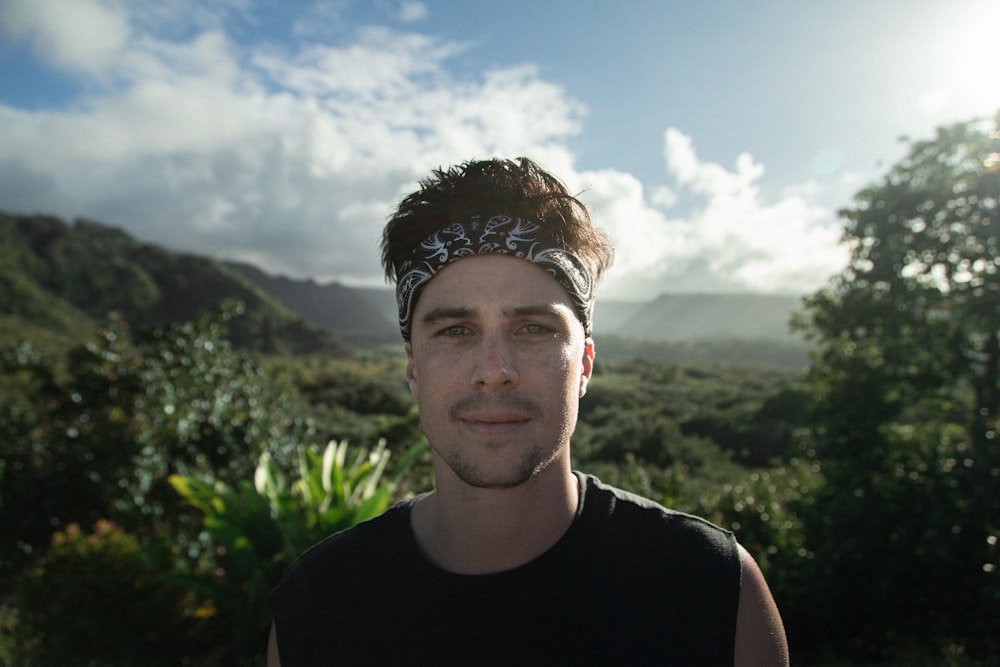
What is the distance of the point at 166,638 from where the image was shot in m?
4.17

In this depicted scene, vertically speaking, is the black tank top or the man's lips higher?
the man's lips

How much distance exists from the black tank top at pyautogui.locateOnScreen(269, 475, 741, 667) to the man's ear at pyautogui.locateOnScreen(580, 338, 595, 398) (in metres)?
0.37

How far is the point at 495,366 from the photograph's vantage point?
1.49 metres

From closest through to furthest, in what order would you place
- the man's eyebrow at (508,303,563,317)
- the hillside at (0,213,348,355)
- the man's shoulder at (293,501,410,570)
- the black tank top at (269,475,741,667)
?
the black tank top at (269,475,741,667) < the man's eyebrow at (508,303,563,317) < the man's shoulder at (293,501,410,570) < the hillside at (0,213,348,355)

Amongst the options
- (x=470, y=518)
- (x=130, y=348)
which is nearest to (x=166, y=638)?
(x=130, y=348)

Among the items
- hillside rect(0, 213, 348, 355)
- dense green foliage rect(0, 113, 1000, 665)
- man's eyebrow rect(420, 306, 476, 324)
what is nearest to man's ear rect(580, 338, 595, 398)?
man's eyebrow rect(420, 306, 476, 324)

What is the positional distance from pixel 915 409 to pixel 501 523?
4.94m

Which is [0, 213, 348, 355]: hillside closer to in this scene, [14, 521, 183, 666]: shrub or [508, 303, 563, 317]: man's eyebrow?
[14, 521, 183, 666]: shrub

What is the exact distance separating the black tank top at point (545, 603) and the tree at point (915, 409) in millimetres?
3383

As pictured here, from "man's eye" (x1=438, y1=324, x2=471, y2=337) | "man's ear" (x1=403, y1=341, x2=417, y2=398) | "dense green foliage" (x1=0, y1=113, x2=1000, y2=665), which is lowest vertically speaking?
"dense green foliage" (x1=0, y1=113, x2=1000, y2=665)

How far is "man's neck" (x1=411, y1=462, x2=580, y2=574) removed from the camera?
5.20 feet

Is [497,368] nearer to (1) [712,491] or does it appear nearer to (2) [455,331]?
(2) [455,331]

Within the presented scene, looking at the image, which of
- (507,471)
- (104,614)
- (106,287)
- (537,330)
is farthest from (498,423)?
(106,287)

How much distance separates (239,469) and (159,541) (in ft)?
5.88
